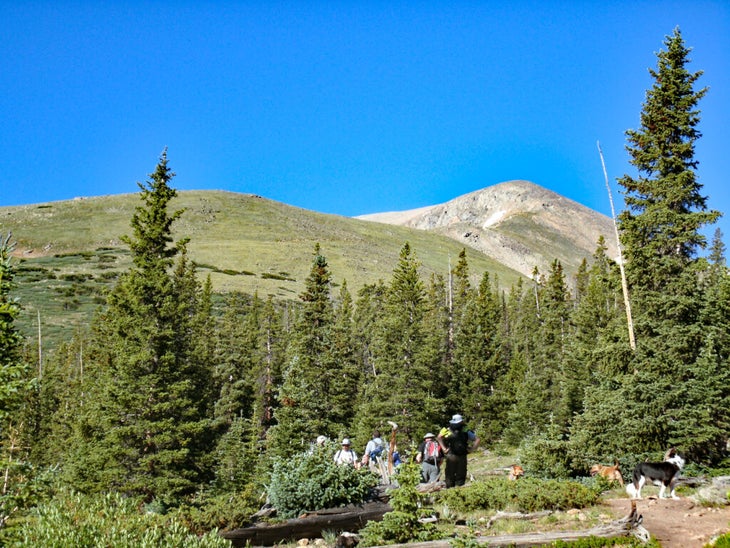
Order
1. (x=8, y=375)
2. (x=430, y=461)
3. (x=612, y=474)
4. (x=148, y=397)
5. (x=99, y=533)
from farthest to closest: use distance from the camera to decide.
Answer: (x=148, y=397), (x=430, y=461), (x=612, y=474), (x=8, y=375), (x=99, y=533)

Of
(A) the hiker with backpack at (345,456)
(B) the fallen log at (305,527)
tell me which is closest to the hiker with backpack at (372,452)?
(A) the hiker with backpack at (345,456)

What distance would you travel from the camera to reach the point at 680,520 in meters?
11.6

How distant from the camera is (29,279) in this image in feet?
313

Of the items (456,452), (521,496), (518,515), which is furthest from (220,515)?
(521,496)

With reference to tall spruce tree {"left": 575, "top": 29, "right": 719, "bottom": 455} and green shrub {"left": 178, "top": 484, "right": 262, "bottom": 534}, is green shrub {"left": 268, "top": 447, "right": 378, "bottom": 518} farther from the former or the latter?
tall spruce tree {"left": 575, "top": 29, "right": 719, "bottom": 455}

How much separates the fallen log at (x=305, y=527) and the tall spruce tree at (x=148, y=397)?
9.80 metres

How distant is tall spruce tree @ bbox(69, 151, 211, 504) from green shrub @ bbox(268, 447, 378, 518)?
30.5 feet

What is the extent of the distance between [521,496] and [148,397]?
16062 millimetres

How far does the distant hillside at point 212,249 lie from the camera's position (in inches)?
3575

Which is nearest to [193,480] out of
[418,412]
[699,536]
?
[418,412]

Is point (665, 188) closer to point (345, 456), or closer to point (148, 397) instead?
point (345, 456)

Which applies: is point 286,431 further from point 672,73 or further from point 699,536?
point 672,73

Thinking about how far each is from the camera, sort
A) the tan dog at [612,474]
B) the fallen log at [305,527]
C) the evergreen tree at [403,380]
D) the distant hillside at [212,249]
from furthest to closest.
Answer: the distant hillside at [212,249] < the evergreen tree at [403,380] < the tan dog at [612,474] < the fallen log at [305,527]

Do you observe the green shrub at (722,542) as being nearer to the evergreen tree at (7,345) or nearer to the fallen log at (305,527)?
the fallen log at (305,527)
